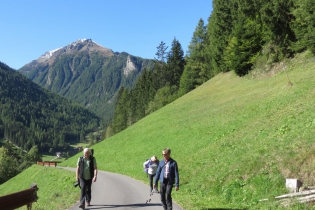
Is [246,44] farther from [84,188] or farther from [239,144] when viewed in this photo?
[84,188]

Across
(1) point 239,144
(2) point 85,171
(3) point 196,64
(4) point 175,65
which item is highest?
(4) point 175,65

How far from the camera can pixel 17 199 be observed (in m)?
10.4

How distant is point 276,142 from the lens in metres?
14.4

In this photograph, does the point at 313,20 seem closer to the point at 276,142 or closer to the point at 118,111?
the point at 276,142

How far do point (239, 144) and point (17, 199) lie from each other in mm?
11974

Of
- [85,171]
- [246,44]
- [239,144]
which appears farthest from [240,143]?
[246,44]

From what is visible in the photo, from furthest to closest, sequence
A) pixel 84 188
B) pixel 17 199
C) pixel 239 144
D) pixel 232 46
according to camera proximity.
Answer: pixel 232 46 < pixel 239 144 < pixel 84 188 < pixel 17 199

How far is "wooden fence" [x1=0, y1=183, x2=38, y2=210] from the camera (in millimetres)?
9688

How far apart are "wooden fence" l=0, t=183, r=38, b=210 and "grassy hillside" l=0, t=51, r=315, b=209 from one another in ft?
18.9

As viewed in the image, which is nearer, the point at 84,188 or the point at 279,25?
the point at 84,188

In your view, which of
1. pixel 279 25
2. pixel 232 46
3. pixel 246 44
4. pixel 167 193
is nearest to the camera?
pixel 167 193

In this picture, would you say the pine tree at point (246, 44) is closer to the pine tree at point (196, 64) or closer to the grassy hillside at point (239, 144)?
the grassy hillside at point (239, 144)

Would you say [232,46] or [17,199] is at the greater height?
[232,46]

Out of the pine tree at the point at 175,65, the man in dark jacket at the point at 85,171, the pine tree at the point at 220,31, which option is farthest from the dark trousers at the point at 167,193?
the pine tree at the point at 175,65
